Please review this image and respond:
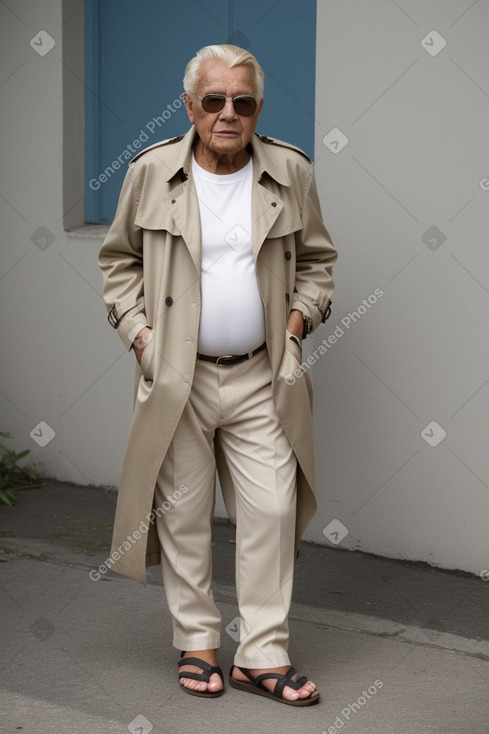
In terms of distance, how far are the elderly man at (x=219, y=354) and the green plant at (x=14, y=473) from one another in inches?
111

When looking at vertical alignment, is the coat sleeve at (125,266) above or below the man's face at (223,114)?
below

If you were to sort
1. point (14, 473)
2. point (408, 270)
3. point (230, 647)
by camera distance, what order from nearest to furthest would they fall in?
point (230, 647) → point (408, 270) → point (14, 473)

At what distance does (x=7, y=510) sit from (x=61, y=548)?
79cm

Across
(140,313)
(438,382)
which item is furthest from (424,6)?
(140,313)

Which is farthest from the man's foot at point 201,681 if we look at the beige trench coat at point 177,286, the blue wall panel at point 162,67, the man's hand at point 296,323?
the blue wall panel at point 162,67

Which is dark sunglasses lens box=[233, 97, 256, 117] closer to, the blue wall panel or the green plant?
the blue wall panel

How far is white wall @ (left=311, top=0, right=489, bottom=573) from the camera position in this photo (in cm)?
498

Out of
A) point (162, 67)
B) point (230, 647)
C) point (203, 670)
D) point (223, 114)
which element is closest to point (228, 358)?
point (223, 114)

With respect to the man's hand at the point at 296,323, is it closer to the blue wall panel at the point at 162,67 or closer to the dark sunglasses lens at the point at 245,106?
the dark sunglasses lens at the point at 245,106

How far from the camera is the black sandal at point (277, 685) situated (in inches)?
154

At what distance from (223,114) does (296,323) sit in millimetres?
759

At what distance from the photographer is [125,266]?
13.4 ft

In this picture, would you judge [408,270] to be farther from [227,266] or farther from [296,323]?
[227,266]

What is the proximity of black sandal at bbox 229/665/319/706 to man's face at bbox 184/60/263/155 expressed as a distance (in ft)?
5.81
